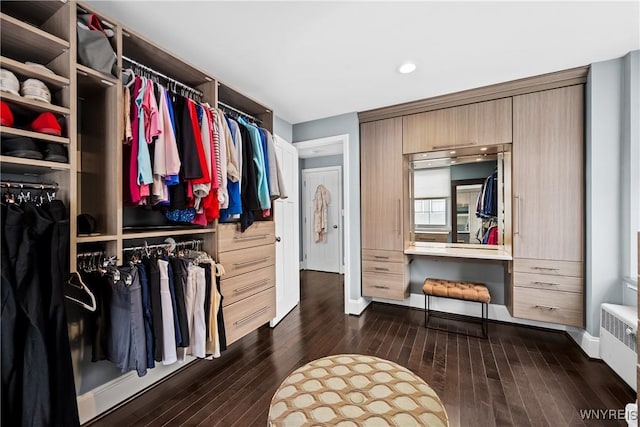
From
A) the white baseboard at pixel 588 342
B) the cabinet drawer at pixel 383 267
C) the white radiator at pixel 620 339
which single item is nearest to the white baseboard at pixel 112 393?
the cabinet drawer at pixel 383 267

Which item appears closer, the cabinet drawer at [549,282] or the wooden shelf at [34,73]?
the wooden shelf at [34,73]

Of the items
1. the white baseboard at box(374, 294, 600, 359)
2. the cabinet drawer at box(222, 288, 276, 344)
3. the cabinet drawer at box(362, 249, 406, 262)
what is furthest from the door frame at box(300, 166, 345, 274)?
the cabinet drawer at box(222, 288, 276, 344)

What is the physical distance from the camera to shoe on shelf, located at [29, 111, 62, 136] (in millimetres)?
1096

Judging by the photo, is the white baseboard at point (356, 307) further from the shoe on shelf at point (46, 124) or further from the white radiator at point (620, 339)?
the shoe on shelf at point (46, 124)

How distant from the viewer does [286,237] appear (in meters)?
2.98

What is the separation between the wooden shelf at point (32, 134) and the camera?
99 cm

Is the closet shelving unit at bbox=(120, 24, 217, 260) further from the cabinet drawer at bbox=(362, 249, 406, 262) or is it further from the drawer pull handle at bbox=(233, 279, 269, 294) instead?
the cabinet drawer at bbox=(362, 249, 406, 262)

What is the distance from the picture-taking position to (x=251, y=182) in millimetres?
1997

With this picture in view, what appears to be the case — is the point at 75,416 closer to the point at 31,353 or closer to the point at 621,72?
the point at 31,353

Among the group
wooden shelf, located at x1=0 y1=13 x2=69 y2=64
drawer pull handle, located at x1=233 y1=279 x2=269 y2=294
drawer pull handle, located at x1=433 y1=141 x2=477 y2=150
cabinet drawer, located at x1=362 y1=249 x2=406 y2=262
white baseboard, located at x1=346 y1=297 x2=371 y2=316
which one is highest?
wooden shelf, located at x1=0 y1=13 x2=69 y2=64

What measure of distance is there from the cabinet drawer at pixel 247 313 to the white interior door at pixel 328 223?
2.96 m

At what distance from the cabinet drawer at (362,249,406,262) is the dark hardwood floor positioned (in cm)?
65

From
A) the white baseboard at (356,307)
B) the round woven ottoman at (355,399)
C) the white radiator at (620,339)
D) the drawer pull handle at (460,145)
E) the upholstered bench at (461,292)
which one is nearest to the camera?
the round woven ottoman at (355,399)

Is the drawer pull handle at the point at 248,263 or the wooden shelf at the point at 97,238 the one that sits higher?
the wooden shelf at the point at 97,238
